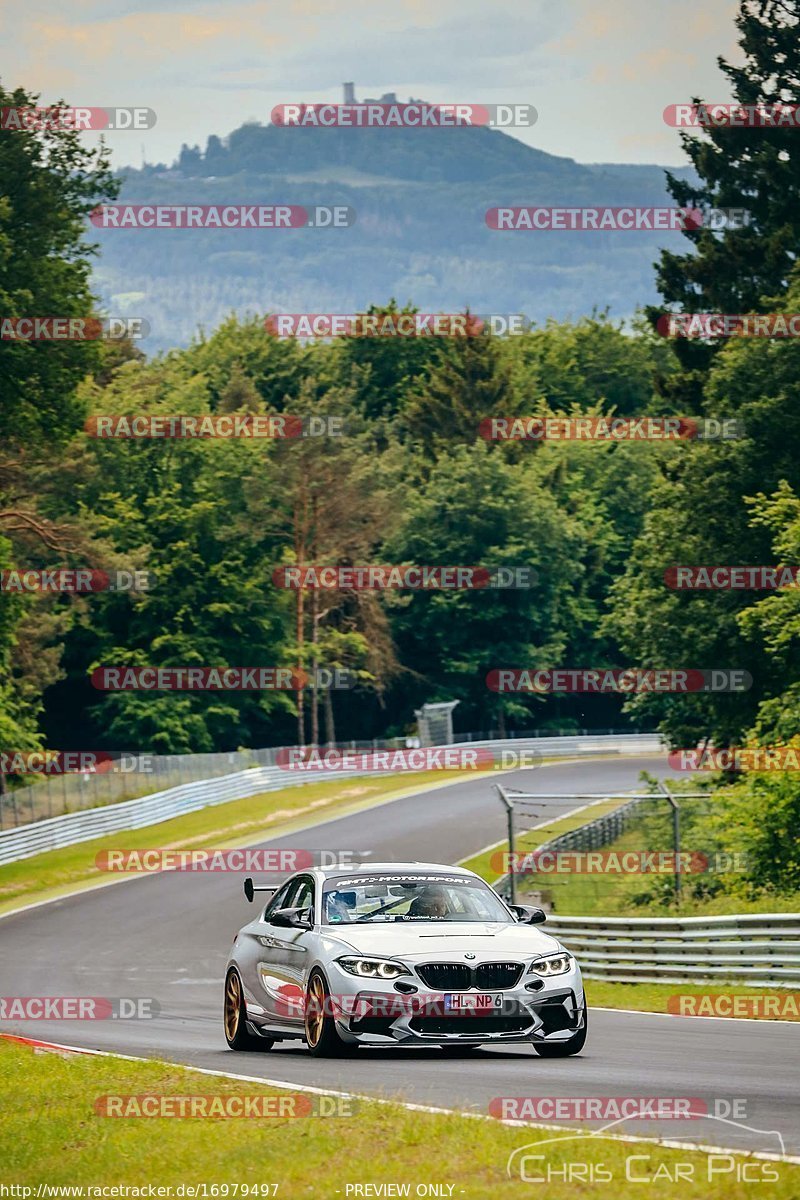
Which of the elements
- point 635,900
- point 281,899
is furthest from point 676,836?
point 281,899

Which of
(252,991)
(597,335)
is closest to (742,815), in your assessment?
(252,991)

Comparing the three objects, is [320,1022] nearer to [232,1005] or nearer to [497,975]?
[497,975]

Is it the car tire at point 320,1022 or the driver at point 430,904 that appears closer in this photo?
the car tire at point 320,1022

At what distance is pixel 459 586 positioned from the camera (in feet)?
289

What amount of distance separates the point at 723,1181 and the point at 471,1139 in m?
1.50

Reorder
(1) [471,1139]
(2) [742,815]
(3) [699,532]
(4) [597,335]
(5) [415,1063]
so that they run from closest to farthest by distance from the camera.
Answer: (1) [471,1139] < (5) [415,1063] < (2) [742,815] < (3) [699,532] < (4) [597,335]

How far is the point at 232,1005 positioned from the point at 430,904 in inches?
81.8

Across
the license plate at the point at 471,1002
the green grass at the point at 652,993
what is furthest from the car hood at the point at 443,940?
the green grass at the point at 652,993

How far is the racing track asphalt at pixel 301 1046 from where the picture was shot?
1049cm

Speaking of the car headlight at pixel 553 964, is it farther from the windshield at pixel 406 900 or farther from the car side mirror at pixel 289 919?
the car side mirror at pixel 289 919

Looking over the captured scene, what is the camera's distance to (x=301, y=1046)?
1491cm

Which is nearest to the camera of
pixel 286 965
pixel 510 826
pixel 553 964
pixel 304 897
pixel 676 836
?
pixel 553 964

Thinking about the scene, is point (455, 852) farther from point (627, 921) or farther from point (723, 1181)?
point (723, 1181)

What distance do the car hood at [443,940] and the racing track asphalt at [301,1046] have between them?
74 cm
